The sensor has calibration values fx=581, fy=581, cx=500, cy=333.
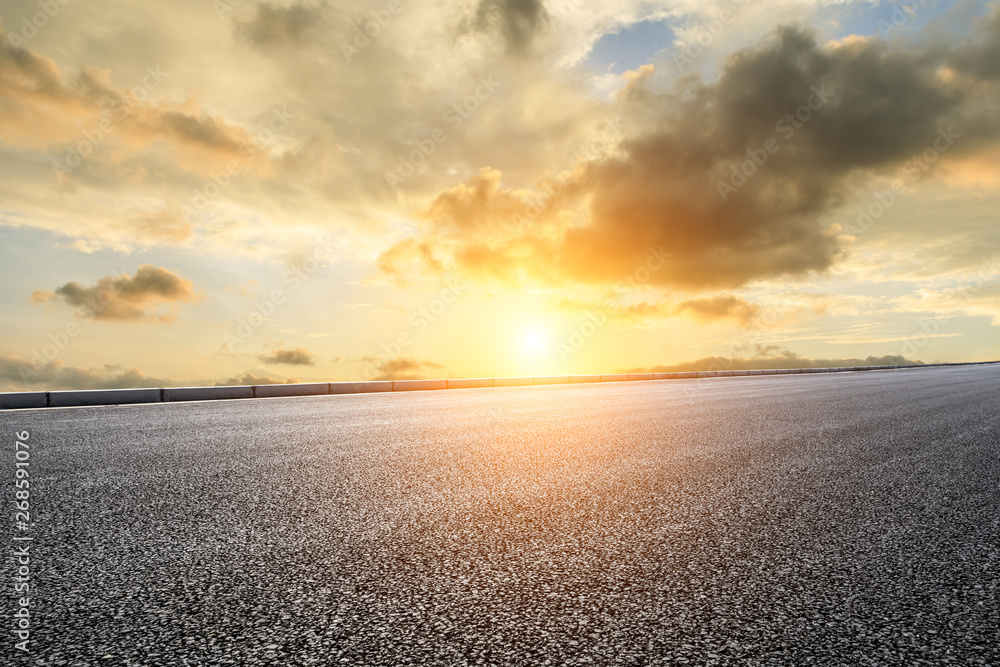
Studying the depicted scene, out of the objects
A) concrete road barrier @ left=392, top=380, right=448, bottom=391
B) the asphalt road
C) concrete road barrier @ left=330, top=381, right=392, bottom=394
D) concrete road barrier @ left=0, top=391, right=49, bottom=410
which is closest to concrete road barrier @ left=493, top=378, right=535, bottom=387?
concrete road barrier @ left=392, top=380, right=448, bottom=391

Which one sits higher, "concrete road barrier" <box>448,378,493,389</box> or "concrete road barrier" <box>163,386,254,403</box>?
"concrete road barrier" <box>163,386,254,403</box>

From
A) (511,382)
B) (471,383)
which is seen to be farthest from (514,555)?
(511,382)

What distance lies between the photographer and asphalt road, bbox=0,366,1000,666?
222 cm

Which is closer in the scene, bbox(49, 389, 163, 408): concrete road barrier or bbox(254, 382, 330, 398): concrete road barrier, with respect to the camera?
bbox(49, 389, 163, 408): concrete road barrier

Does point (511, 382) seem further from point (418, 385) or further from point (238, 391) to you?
point (238, 391)

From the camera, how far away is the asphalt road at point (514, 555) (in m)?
2.22

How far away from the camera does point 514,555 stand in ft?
10.5

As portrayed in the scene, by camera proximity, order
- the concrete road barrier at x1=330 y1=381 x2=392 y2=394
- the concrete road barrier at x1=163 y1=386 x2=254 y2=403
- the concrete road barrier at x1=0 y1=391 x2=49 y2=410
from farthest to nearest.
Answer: the concrete road barrier at x1=330 y1=381 x2=392 y2=394 → the concrete road barrier at x1=163 y1=386 x2=254 y2=403 → the concrete road barrier at x1=0 y1=391 x2=49 y2=410

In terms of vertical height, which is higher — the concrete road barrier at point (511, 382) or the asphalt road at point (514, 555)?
the concrete road barrier at point (511, 382)

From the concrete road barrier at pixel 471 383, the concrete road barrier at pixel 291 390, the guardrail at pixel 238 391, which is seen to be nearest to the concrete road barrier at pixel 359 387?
the guardrail at pixel 238 391

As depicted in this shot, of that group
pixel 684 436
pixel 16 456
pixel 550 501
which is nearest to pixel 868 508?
pixel 550 501

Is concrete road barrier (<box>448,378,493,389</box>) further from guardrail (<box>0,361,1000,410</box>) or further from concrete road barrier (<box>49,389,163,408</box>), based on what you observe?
concrete road barrier (<box>49,389,163,408</box>)

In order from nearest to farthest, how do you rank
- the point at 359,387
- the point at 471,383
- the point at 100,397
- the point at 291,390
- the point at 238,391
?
the point at 100,397 < the point at 238,391 < the point at 291,390 < the point at 359,387 < the point at 471,383

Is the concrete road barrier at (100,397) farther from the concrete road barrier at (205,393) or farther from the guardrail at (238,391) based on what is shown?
the concrete road barrier at (205,393)
